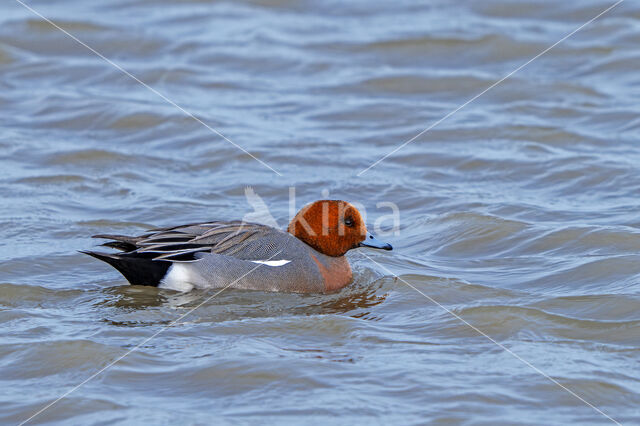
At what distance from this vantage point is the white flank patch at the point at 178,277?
22.1 feet

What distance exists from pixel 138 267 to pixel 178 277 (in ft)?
0.91

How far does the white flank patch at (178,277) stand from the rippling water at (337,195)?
8 centimetres

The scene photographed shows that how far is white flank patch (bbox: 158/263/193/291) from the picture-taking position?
22.1ft

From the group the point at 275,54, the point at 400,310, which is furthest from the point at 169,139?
the point at 400,310

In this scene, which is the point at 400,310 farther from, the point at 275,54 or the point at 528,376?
the point at 275,54

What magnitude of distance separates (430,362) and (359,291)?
1.52 m
